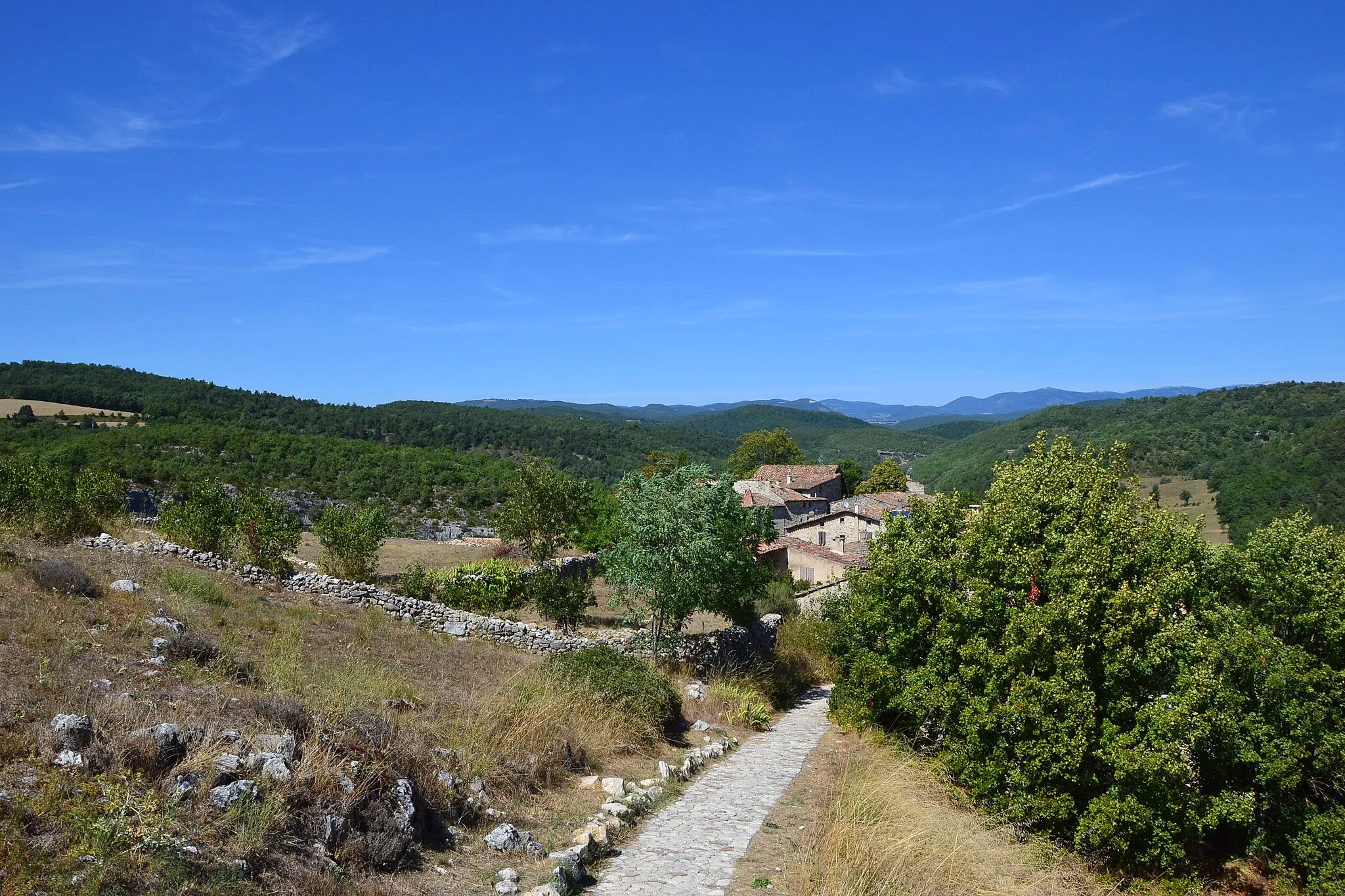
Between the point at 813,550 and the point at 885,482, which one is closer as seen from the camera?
the point at 813,550

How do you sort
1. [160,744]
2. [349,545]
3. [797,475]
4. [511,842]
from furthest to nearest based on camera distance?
[797,475], [349,545], [511,842], [160,744]

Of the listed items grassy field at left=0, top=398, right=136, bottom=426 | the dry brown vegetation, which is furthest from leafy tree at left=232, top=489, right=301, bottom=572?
grassy field at left=0, top=398, right=136, bottom=426

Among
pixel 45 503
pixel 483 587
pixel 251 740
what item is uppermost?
pixel 45 503

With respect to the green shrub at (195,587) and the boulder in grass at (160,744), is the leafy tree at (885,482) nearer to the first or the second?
the green shrub at (195,587)

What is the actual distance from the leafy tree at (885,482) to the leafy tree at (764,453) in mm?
12162

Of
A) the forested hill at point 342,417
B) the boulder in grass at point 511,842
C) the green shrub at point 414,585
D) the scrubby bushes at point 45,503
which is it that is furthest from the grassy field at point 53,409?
the boulder in grass at point 511,842

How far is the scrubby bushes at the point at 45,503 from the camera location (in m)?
19.6

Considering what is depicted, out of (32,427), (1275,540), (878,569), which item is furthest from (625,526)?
(32,427)

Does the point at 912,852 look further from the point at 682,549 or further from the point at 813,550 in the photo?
the point at 813,550

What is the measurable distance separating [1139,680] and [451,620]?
1638cm

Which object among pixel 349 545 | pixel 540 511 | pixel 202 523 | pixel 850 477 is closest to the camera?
pixel 202 523

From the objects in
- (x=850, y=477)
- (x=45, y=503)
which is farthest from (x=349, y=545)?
(x=850, y=477)

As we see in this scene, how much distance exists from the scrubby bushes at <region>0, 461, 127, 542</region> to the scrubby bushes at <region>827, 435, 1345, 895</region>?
69.4ft

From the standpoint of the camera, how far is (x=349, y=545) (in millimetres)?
24359
